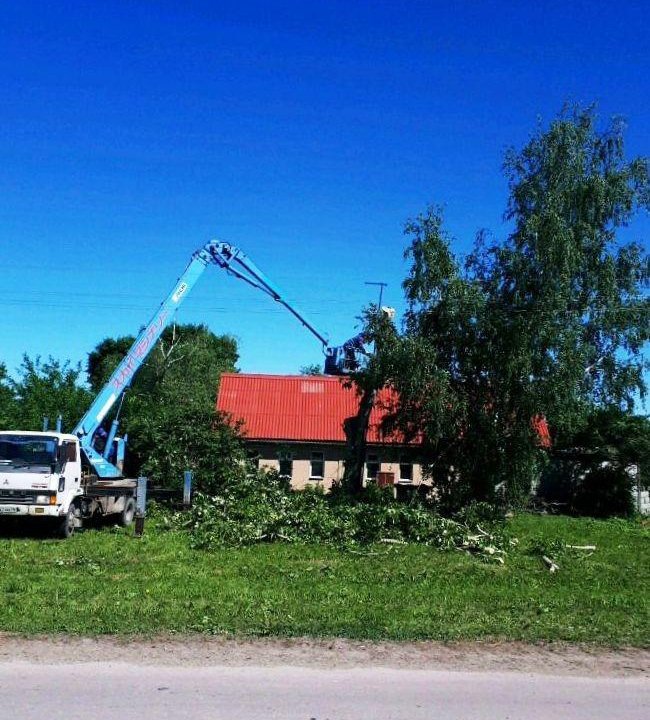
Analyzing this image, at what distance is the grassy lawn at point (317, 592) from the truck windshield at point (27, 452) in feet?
5.21

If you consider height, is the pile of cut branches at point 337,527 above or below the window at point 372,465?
below

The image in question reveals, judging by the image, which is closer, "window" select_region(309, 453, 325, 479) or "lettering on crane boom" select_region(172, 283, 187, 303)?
"lettering on crane boom" select_region(172, 283, 187, 303)

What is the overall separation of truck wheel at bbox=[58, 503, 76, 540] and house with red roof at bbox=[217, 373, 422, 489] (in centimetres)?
1500

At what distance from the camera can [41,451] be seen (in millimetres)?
15195

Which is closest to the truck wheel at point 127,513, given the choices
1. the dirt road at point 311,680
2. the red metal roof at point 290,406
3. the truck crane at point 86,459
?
the truck crane at point 86,459

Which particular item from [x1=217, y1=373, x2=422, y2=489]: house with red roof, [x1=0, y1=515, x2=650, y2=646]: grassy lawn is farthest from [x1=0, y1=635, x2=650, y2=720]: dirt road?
[x1=217, y1=373, x2=422, y2=489]: house with red roof

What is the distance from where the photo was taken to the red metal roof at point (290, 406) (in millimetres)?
32094

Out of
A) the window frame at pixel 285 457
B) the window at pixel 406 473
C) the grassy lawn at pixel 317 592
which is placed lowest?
the grassy lawn at pixel 317 592

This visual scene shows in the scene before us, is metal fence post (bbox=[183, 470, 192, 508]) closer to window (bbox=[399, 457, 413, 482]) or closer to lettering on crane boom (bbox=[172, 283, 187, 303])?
lettering on crane boom (bbox=[172, 283, 187, 303])

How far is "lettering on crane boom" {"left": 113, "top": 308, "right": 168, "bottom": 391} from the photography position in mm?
19361

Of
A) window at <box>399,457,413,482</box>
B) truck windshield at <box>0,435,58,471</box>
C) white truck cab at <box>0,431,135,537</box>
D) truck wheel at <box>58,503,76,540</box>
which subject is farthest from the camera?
window at <box>399,457,413,482</box>

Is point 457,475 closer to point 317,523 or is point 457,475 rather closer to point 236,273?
point 317,523

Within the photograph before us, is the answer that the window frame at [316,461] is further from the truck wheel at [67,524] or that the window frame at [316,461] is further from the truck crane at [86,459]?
the truck wheel at [67,524]

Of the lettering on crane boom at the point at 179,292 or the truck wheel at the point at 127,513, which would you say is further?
the lettering on crane boom at the point at 179,292
